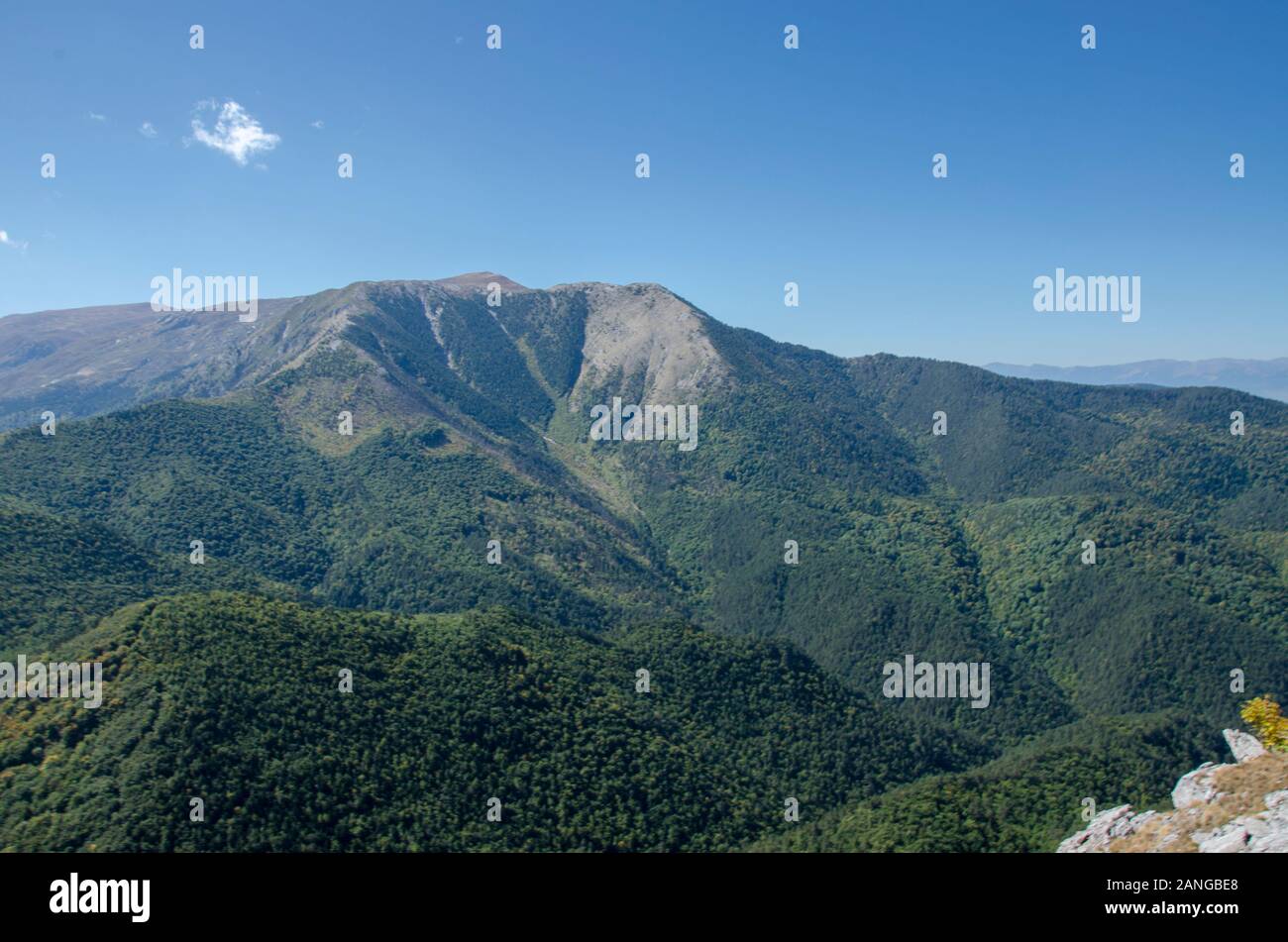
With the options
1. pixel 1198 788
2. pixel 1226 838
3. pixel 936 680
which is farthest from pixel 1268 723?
pixel 936 680

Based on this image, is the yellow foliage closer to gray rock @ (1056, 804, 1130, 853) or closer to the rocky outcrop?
the rocky outcrop

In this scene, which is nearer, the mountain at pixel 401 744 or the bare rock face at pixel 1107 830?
the bare rock face at pixel 1107 830

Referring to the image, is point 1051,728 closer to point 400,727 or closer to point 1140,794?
point 1140,794

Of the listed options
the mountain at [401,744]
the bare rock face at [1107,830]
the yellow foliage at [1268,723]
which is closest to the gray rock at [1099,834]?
the bare rock face at [1107,830]

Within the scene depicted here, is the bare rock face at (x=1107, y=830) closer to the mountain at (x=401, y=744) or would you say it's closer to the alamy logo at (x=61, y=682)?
the mountain at (x=401, y=744)

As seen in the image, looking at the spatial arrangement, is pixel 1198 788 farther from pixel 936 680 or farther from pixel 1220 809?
pixel 936 680
